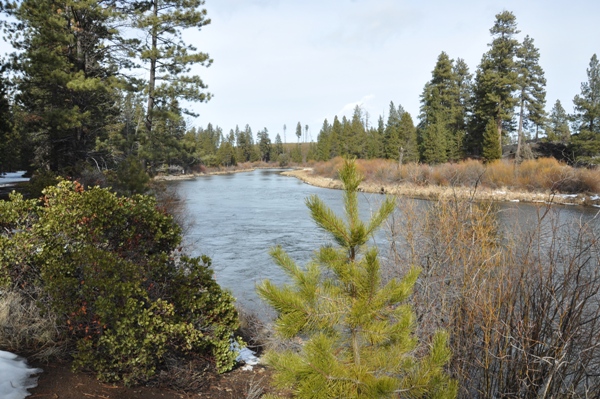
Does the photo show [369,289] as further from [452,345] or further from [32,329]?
[32,329]

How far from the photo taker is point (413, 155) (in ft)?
156

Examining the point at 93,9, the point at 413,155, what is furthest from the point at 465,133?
the point at 93,9

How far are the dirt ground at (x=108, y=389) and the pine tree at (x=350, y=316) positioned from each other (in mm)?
1756

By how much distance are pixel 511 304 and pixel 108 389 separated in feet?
13.8

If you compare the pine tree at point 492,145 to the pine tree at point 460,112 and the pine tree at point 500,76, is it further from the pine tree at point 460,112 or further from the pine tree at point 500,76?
the pine tree at point 460,112

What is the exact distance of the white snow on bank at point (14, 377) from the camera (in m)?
3.62

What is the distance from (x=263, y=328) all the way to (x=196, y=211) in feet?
57.3

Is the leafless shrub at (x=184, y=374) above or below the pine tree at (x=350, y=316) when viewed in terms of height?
below

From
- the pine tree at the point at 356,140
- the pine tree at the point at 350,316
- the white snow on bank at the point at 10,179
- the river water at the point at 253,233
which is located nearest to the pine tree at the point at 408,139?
the pine tree at the point at 356,140

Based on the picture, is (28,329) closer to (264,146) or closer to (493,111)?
(493,111)

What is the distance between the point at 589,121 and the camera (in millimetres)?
38375

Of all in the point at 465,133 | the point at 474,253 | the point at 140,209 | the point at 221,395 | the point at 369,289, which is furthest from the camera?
the point at 465,133

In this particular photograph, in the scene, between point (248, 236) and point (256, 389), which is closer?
point (256, 389)

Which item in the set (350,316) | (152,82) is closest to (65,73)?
(152,82)
